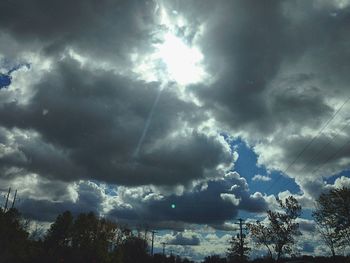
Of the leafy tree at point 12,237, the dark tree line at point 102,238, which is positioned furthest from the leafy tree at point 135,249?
the leafy tree at point 12,237

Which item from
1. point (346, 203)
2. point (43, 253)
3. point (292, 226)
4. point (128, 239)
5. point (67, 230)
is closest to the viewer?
point (346, 203)

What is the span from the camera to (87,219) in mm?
95625

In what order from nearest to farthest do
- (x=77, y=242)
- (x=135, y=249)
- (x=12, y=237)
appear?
(x=12, y=237) → (x=77, y=242) → (x=135, y=249)

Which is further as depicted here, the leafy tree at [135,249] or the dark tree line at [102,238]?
the leafy tree at [135,249]

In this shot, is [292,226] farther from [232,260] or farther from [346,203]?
[232,260]

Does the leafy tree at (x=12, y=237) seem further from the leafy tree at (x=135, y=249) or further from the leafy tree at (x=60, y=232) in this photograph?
the leafy tree at (x=135, y=249)

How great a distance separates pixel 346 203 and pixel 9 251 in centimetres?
5701

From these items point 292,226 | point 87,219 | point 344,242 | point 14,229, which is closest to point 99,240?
point 87,219

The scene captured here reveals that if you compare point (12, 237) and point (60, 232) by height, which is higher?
point (60, 232)

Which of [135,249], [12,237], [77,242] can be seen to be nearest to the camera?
[12,237]

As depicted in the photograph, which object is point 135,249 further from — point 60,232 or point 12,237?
point 12,237

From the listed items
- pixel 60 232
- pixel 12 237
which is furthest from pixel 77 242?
pixel 12 237

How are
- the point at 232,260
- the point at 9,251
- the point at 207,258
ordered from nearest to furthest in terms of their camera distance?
the point at 9,251
the point at 232,260
the point at 207,258

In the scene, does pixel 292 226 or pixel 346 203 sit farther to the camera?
pixel 292 226
